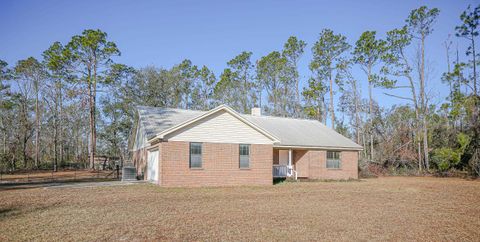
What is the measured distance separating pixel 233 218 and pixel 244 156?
33.5 feet

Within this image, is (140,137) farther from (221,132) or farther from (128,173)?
(221,132)

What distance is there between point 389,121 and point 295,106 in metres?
15.6

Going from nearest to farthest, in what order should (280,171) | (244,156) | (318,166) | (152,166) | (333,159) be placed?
(244,156) → (152,166) → (280,171) → (318,166) → (333,159)

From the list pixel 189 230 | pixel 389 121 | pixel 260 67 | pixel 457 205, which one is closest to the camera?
pixel 189 230

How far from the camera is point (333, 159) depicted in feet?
80.6

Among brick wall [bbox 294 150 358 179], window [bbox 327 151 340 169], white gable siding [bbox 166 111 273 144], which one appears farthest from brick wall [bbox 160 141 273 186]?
window [bbox 327 151 340 169]

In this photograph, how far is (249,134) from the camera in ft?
63.7

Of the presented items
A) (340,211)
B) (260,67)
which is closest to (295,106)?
(260,67)

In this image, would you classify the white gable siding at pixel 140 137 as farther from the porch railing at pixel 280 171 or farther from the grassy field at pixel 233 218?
the porch railing at pixel 280 171

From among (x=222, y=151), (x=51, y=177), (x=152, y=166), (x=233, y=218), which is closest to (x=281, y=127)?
(x=222, y=151)

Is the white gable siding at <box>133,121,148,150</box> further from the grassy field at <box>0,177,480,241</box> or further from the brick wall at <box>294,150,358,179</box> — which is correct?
the brick wall at <box>294,150,358,179</box>

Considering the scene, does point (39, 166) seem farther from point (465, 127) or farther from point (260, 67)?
point (465, 127)

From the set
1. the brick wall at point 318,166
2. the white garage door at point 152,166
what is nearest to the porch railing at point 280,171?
the brick wall at point 318,166

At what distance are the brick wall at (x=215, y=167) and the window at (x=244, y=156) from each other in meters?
0.19
